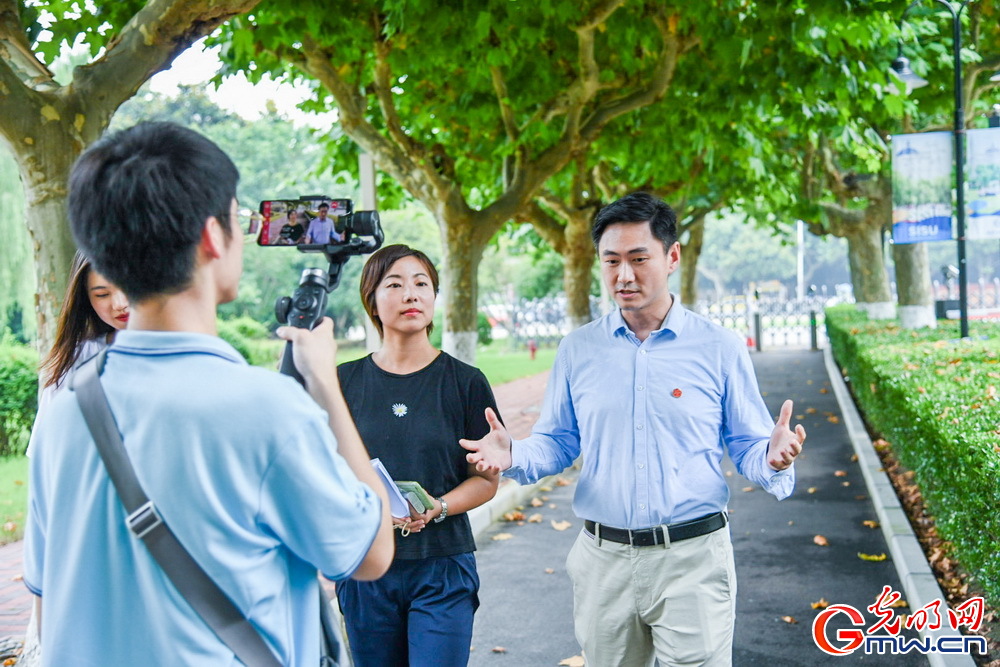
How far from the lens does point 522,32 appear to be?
805cm

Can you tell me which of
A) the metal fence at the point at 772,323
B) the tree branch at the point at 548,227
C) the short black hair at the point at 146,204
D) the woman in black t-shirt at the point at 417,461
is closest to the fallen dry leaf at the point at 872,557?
the woman in black t-shirt at the point at 417,461

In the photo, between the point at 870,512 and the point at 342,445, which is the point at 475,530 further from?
the point at 342,445

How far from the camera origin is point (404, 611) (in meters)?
3.31

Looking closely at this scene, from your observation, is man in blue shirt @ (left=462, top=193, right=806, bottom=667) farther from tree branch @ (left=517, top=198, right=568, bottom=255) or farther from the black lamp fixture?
tree branch @ (left=517, top=198, right=568, bottom=255)

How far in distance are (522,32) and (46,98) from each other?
4617 millimetres

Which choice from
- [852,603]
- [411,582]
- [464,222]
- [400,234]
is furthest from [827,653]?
[400,234]

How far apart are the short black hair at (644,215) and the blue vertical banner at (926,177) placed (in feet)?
28.9

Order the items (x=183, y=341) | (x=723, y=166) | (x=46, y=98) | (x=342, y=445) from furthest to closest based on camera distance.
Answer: (x=723, y=166) → (x=46, y=98) → (x=342, y=445) → (x=183, y=341)

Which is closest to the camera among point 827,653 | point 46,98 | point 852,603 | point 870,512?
point 46,98

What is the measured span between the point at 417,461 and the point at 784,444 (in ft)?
4.01

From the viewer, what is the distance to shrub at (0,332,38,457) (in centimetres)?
1170

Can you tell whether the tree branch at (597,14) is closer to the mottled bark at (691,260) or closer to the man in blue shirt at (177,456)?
the man in blue shirt at (177,456)

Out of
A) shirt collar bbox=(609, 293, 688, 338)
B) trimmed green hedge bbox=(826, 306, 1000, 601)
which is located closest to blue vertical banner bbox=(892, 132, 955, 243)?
trimmed green hedge bbox=(826, 306, 1000, 601)

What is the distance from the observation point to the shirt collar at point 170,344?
167cm
